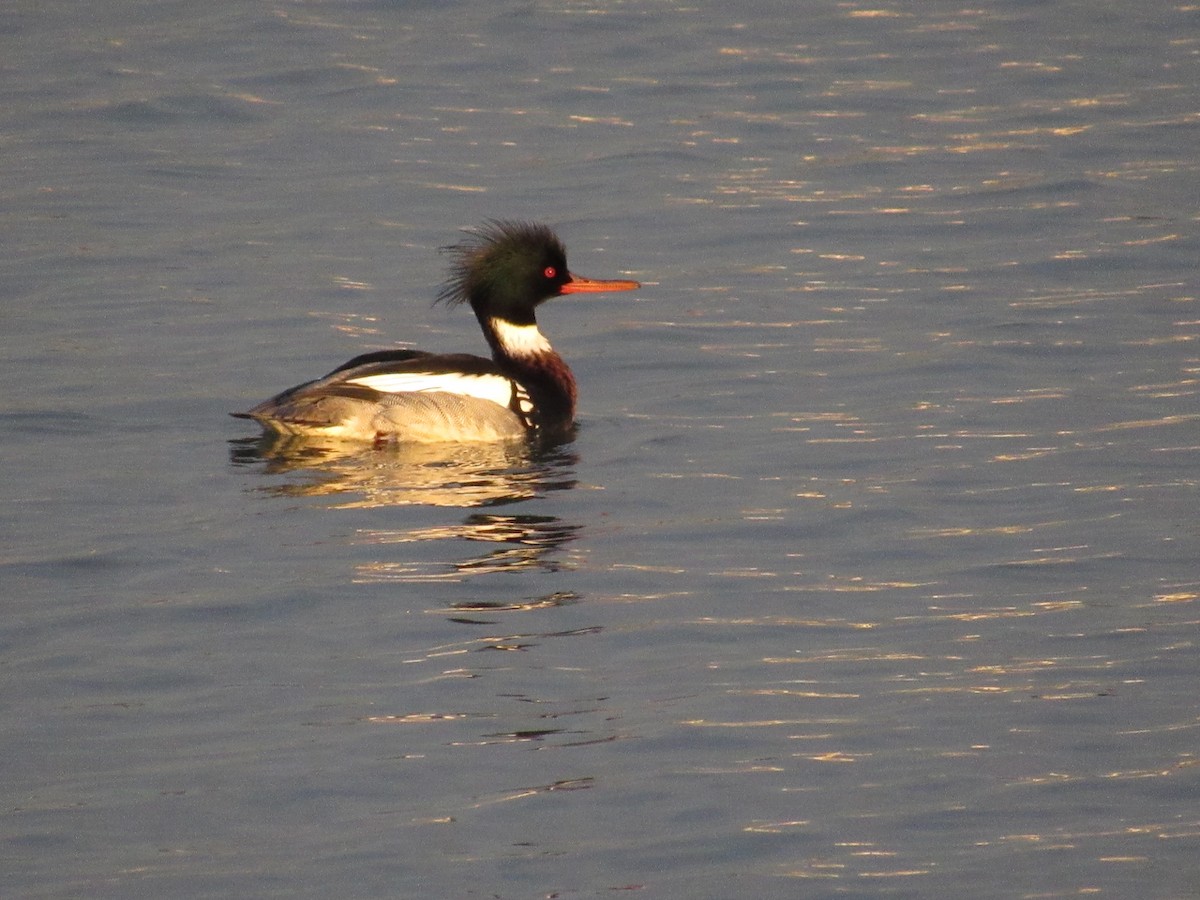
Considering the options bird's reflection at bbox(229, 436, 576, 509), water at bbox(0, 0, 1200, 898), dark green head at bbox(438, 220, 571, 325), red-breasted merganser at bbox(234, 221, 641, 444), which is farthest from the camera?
dark green head at bbox(438, 220, 571, 325)

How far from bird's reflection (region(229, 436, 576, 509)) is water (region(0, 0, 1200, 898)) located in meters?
0.04

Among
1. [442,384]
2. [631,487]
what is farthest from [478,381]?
→ [631,487]

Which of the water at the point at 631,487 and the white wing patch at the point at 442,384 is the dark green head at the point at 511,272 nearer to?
the water at the point at 631,487

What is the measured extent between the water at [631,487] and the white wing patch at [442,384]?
0.39 metres

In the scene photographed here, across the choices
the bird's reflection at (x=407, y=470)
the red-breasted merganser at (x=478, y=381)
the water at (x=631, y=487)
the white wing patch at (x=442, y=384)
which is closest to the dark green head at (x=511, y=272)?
the red-breasted merganser at (x=478, y=381)


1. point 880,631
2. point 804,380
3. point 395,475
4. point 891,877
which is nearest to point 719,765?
point 891,877

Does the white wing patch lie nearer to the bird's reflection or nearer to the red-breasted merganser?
the red-breasted merganser

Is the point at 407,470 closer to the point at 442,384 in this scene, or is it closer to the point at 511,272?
the point at 442,384

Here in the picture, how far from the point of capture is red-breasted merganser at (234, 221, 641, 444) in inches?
428

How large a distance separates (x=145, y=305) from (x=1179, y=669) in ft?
27.6

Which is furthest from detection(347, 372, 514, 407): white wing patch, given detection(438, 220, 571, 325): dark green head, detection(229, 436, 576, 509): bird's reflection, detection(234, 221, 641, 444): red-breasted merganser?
detection(438, 220, 571, 325): dark green head

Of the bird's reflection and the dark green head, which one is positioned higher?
the dark green head

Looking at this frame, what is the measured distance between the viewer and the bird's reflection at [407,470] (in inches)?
394

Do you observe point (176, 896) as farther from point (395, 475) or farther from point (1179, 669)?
point (395, 475)
